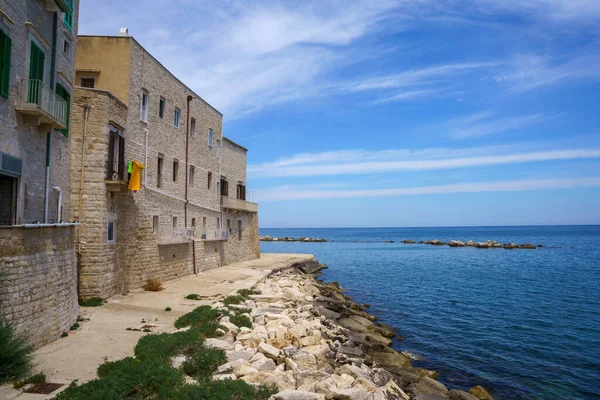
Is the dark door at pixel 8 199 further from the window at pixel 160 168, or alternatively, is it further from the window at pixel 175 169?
the window at pixel 175 169

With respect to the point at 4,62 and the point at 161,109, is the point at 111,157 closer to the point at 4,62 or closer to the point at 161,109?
the point at 161,109

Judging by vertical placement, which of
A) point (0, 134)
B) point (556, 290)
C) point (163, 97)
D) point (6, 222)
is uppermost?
point (163, 97)

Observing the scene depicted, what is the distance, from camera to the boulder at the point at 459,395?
1145 cm

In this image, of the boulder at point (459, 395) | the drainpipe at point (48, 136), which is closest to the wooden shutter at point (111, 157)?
A: the drainpipe at point (48, 136)

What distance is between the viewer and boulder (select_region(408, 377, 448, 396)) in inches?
452

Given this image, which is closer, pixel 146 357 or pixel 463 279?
pixel 146 357

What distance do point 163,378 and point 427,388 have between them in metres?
7.27

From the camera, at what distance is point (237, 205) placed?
3244 centimetres

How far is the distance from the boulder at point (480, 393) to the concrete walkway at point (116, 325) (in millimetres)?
8813

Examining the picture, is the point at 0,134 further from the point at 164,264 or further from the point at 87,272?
the point at 164,264

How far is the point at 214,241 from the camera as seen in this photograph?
28.8 metres

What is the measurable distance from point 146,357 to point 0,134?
626cm

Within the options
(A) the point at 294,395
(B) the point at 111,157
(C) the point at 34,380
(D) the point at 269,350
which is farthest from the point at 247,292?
(C) the point at 34,380

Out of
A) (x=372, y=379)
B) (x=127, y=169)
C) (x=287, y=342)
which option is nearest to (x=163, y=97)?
(x=127, y=169)
